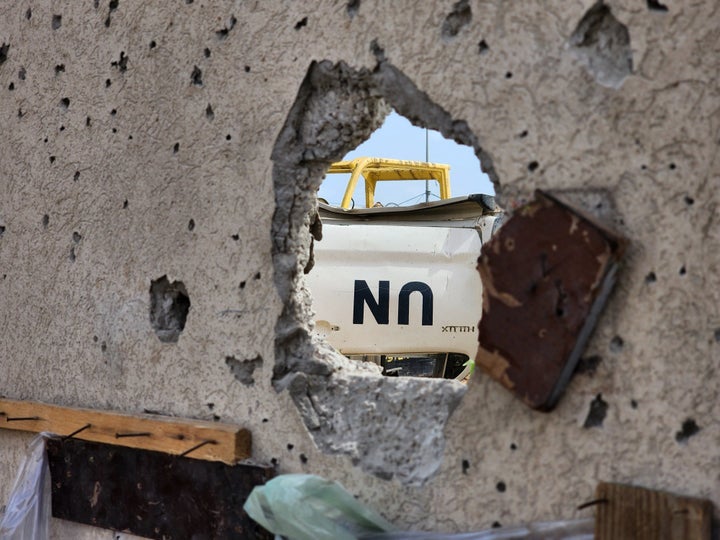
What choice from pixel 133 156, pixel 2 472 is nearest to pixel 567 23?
pixel 133 156

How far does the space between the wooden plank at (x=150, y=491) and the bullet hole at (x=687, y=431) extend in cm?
102

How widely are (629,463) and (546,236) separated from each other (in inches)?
18.7

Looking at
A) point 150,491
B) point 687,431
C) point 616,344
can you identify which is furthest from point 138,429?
point 687,431

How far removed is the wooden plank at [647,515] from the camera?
4.94 ft

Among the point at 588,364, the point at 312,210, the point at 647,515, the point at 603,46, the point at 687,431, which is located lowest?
the point at 647,515

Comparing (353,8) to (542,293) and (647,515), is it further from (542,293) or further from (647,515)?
(647,515)

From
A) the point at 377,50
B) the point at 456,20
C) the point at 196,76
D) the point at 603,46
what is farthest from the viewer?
the point at 196,76

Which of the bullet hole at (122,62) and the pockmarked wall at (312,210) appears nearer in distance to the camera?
the pockmarked wall at (312,210)

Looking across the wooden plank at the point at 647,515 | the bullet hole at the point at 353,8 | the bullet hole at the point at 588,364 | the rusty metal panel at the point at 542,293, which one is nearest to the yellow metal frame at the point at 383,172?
the bullet hole at the point at 353,8

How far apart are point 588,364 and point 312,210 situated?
97cm

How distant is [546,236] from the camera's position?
169 centimetres

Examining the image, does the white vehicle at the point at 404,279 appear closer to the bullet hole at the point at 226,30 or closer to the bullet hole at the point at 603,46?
the bullet hole at the point at 226,30

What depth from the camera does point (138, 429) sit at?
2396 mm

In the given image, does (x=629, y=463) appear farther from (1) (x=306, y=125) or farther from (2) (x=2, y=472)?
(2) (x=2, y=472)
